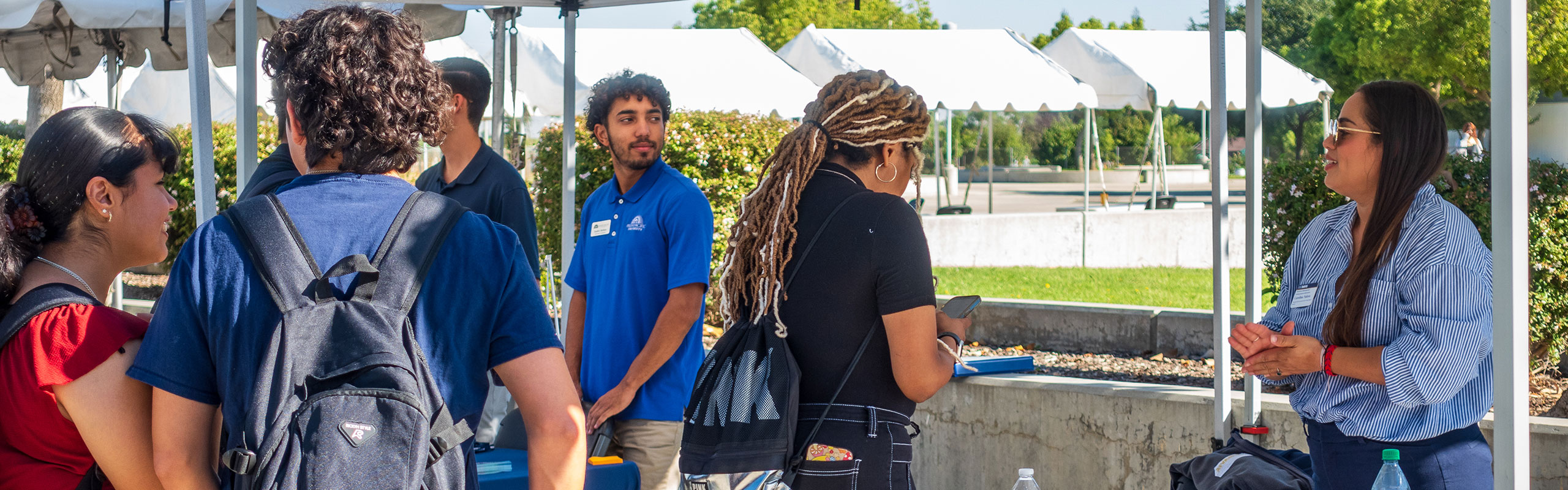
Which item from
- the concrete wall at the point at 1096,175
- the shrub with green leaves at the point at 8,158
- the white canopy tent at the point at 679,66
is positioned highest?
the concrete wall at the point at 1096,175

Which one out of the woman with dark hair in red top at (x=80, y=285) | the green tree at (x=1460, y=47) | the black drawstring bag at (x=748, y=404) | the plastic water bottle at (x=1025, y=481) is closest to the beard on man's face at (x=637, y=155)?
the black drawstring bag at (x=748, y=404)

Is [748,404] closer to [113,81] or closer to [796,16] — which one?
[113,81]

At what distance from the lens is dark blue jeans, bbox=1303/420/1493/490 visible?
7.39 feet

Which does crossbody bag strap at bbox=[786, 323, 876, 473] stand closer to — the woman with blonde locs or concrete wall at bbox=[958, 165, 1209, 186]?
the woman with blonde locs

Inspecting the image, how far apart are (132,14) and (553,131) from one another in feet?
13.7

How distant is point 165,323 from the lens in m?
1.39

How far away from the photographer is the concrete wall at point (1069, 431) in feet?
13.7

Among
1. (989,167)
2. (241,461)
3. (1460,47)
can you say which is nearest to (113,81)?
(241,461)

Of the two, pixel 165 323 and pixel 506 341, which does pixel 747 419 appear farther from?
pixel 165 323

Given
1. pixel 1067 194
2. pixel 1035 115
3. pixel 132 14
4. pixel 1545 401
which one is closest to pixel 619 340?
pixel 132 14

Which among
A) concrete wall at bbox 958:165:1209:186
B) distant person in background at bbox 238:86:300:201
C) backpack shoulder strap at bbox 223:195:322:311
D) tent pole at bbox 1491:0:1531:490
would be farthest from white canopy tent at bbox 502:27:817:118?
concrete wall at bbox 958:165:1209:186

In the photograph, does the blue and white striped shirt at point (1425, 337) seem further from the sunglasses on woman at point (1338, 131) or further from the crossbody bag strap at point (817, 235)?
the crossbody bag strap at point (817, 235)

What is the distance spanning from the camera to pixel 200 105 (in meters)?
2.75

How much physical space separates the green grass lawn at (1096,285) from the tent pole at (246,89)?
659 centimetres
